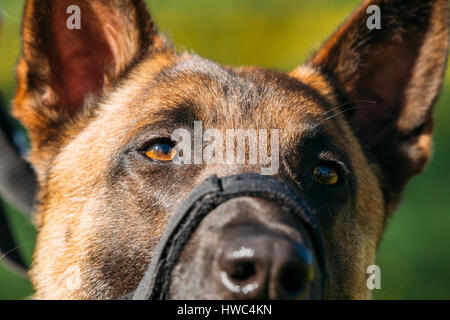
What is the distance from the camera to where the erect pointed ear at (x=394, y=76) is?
3.89 metres

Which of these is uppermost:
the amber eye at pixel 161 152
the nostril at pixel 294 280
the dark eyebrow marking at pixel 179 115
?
the dark eyebrow marking at pixel 179 115

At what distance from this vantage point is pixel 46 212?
3.34 metres

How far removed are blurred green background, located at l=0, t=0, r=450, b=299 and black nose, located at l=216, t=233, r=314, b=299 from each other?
2.37m

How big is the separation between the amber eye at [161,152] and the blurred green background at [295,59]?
1.47 m

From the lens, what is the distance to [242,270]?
2.24 m

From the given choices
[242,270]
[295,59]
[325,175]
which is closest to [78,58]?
[325,175]

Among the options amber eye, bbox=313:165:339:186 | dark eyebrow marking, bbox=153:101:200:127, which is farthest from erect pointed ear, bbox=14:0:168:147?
amber eye, bbox=313:165:339:186

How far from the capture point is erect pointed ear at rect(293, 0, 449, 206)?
3889mm

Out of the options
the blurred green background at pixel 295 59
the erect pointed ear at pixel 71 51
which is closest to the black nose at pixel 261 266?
the erect pointed ear at pixel 71 51

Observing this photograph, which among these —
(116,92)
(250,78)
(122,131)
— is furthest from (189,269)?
(116,92)

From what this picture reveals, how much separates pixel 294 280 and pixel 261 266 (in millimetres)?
177

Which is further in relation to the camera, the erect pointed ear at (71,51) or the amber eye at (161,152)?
the erect pointed ear at (71,51)

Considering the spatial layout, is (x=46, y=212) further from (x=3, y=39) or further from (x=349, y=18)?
(x=3, y=39)

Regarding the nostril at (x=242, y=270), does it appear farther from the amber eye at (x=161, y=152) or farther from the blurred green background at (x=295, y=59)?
the blurred green background at (x=295, y=59)
